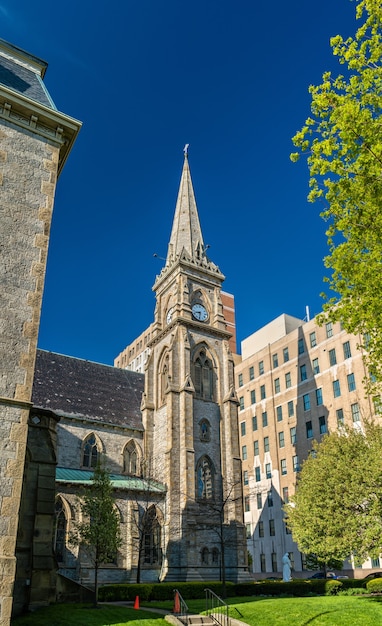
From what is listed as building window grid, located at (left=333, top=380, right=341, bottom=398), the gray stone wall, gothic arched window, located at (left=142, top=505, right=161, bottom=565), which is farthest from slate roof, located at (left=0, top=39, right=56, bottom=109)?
building window grid, located at (left=333, top=380, right=341, bottom=398)

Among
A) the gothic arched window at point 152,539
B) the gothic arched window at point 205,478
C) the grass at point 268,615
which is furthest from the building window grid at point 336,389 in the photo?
the grass at point 268,615

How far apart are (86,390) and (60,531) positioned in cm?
A: 1350

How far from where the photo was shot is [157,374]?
46.2 metres

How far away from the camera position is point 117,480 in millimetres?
38750

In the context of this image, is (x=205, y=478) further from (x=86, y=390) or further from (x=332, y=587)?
(x=332, y=587)

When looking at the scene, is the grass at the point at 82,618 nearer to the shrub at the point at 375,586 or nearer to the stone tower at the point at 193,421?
the shrub at the point at 375,586

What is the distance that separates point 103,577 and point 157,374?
17.4 m

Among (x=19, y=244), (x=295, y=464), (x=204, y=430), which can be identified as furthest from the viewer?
(x=295, y=464)

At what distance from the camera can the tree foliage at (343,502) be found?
26.6 meters

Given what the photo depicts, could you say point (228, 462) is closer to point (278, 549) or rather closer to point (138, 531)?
point (138, 531)

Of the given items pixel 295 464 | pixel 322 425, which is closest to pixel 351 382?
pixel 322 425

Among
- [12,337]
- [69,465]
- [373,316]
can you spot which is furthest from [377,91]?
Result: [69,465]

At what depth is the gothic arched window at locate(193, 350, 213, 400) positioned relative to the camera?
4347cm

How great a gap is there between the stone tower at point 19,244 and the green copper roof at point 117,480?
78.6 ft
